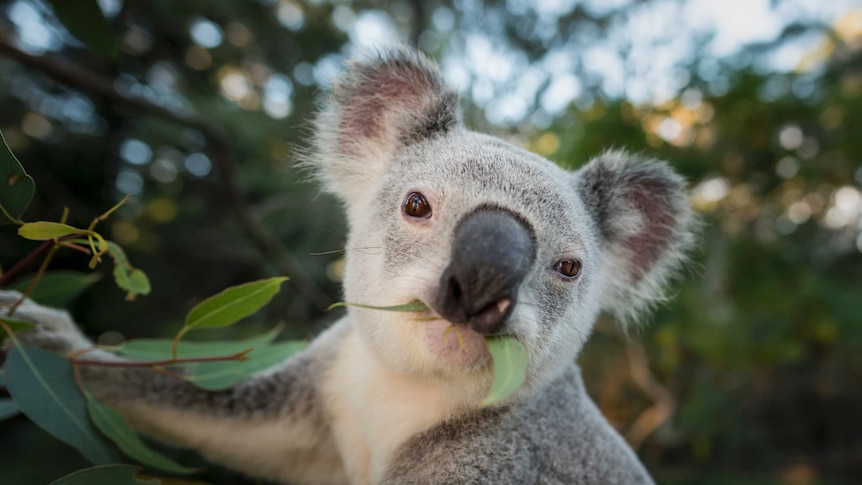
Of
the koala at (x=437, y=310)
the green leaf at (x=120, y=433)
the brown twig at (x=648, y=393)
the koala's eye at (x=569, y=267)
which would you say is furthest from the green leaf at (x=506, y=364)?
the brown twig at (x=648, y=393)

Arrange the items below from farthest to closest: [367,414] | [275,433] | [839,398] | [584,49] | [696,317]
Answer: [839,398] < [584,49] < [696,317] < [275,433] < [367,414]

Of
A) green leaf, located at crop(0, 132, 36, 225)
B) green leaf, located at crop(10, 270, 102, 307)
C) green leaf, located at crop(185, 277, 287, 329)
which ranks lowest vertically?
green leaf, located at crop(10, 270, 102, 307)

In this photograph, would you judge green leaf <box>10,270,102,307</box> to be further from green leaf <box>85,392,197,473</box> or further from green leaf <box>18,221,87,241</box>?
green leaf <box>18,221,87,241</box>

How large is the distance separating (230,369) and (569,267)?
0.77m

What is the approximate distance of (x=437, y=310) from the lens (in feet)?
2.87

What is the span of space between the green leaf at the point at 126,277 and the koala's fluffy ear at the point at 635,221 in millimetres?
987

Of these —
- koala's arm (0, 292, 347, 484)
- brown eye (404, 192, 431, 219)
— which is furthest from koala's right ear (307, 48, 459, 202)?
koala's arm (0, 292, 347, 484)

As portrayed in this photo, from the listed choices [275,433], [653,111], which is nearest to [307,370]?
[275,433]

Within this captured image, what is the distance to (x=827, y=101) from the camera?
374 centimetres

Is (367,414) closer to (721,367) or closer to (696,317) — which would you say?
(696,317)

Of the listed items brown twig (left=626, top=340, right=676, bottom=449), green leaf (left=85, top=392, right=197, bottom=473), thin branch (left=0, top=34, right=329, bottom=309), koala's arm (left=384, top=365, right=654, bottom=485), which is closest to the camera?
green leaf (left=85, top=392, right=197, bottom=473)

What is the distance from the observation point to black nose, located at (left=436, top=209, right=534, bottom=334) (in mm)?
826

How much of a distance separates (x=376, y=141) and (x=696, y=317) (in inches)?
106

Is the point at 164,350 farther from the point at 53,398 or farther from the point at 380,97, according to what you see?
the point at 380,97
